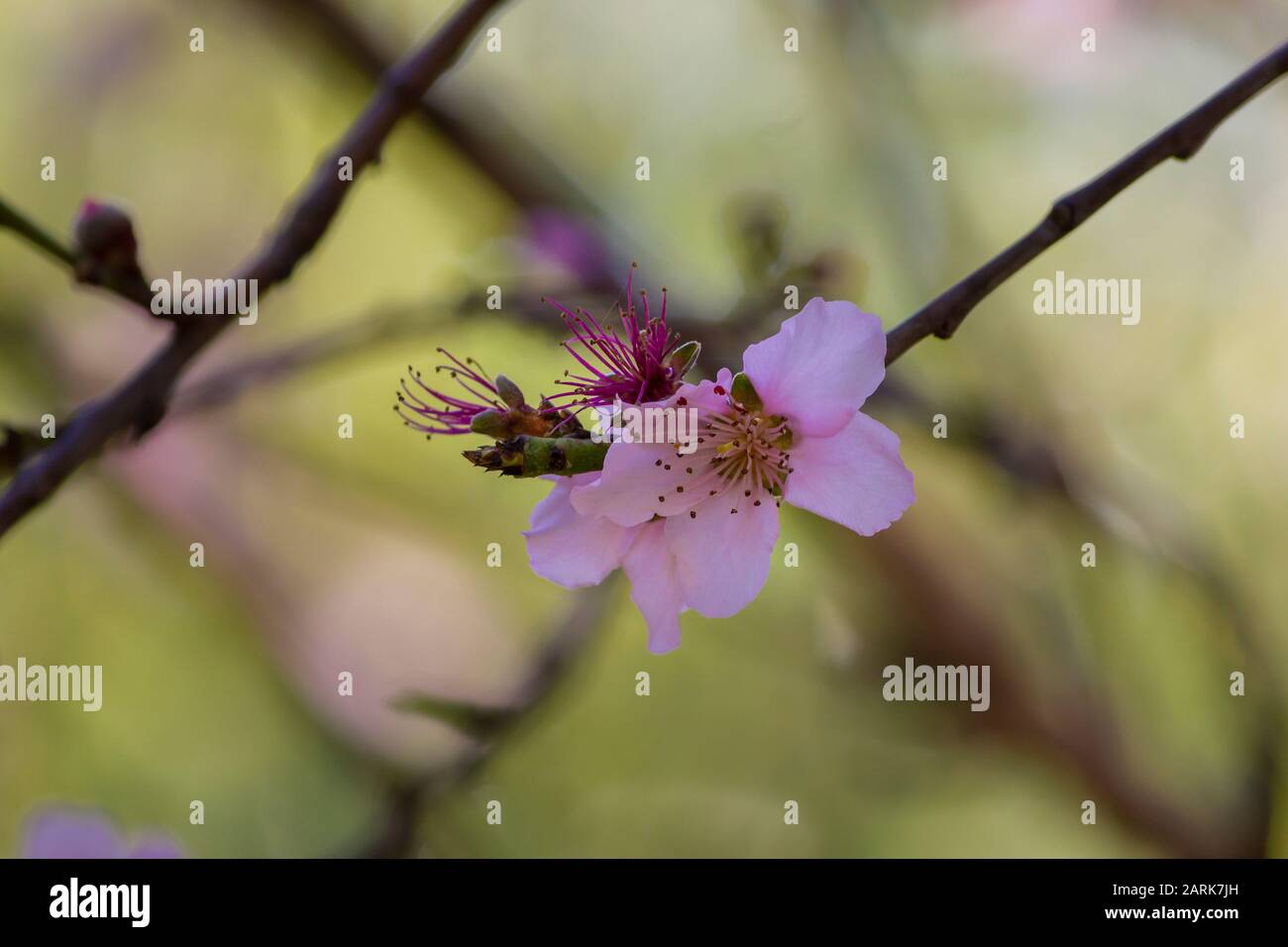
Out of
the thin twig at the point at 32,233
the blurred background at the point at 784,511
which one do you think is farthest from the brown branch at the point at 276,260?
A: the blurred background at the point at 784,511

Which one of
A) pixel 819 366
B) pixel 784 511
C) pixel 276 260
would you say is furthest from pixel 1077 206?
pixel 784 511

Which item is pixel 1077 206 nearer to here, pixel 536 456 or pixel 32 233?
pixel 536 456

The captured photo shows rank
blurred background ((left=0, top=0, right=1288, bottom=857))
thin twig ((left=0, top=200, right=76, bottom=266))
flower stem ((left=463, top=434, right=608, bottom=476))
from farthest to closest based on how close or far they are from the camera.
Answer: blurred background ((left=0, top=0, right=1288, bottom=857)) → thin twig ((left=0, top=200, right=76, bottom=266)) → flower stem ((left=463, top=434, right=608, bottom=476))

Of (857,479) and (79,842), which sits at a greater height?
(857,479)

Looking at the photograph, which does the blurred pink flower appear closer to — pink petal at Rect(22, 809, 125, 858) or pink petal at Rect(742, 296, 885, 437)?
pink petal at Rect(22, 809, 125, 858)

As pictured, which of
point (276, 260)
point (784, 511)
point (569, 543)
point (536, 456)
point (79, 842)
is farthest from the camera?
point (784, 511)

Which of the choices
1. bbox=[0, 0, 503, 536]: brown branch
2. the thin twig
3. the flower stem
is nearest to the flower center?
the flower stem
